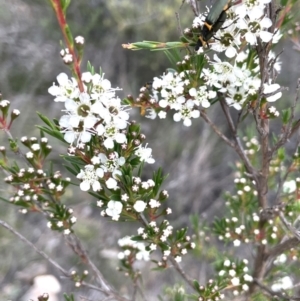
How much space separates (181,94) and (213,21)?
1.03 feet

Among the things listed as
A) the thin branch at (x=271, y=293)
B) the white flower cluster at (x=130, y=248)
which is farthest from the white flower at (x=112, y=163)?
the thin branch at (x=271, y=293)

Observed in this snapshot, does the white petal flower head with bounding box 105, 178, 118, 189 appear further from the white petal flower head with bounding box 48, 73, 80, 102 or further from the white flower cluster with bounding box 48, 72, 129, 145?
the white petal flower head with bounding box 48, 73, 80, 102

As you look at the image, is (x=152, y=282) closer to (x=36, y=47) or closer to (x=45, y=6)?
(x=36, y=47)

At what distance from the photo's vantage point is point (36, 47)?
16.9ft

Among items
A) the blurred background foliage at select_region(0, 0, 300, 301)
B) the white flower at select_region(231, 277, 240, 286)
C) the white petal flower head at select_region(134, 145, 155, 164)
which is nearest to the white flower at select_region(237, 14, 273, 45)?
the white petal flower head at select_region(134, 145, 155, 164)

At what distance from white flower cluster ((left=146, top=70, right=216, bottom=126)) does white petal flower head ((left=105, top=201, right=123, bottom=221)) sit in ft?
1.36

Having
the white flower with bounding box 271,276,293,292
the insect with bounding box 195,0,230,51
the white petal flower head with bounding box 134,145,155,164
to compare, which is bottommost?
the white flower with bounding box 271,276,293,292

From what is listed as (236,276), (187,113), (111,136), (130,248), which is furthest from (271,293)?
(111,136)

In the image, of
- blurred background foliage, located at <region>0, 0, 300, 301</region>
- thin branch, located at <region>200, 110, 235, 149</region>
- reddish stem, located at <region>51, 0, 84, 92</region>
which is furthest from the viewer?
blurred background foliage, located at <region>0, 0, 300, 301</region>

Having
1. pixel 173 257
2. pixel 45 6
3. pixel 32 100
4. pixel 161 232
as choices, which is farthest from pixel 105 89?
pixel 45 6

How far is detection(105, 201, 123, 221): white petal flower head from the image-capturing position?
1239 mm

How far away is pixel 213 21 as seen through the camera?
1170 mm

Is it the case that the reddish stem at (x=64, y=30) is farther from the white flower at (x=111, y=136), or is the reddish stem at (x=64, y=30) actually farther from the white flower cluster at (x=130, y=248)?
the white flower cluster at (x=130, y=248)

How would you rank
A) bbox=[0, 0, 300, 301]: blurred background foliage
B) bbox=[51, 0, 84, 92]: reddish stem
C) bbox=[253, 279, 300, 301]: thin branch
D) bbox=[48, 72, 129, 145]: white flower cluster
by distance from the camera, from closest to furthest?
1. bbox=[51, 0, 84, 92]: reddish stem
2. bbox=[48, 72, 129, 145]: white flower cluster
3. bbox=[253, 279, 300, 301]: thin branch
4. bbox=[0, 0, 300, 301]: blurred background foliage
